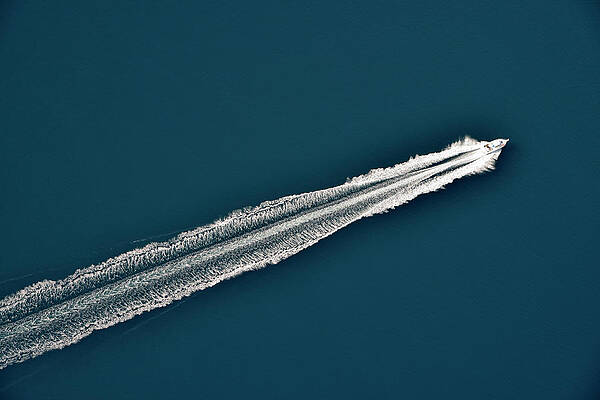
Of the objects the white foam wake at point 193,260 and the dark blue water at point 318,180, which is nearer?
the white foam wake at point 193,260

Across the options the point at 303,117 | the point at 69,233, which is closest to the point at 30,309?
the point at 69,233

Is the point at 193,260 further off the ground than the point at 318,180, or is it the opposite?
the point at 318,180

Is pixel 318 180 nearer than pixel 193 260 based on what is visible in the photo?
No

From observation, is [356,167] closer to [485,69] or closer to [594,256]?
[485,69]

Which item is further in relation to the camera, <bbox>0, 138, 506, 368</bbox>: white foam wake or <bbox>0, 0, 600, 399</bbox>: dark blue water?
<bbox>0, 0, 600, 399</bbox>: dark blue water
